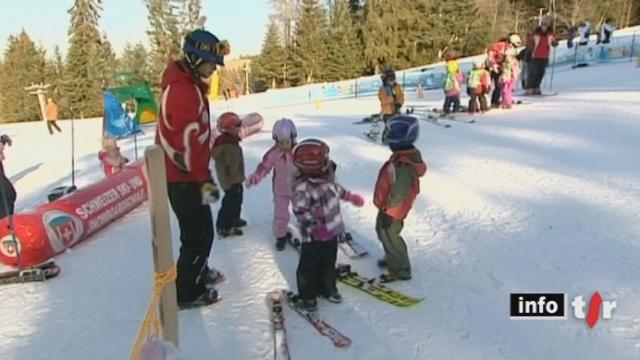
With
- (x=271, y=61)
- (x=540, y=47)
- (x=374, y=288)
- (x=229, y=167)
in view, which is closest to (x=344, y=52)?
(x=271, y=61)

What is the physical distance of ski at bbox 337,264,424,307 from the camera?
4.53 metres

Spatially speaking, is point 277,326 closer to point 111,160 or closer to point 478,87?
point 111,160

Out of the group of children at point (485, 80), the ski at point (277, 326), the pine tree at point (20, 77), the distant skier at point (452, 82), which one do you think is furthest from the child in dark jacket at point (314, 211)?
the pine tree at point (20, 77)

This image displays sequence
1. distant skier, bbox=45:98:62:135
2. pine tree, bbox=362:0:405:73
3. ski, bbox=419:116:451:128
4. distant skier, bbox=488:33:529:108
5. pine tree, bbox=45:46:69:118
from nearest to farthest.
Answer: ski, bbox=419:116:451:128 < distant skier, bbox=488:33:529:108 < distant skier, bbox=45:98:62:135 < pine tree, bbox=45:46:69:118 < pine tree, bbox=362:0:405:73

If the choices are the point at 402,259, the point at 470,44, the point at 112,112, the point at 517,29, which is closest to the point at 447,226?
the point at 402,259

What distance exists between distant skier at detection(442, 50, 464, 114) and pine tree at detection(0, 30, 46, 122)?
1970 inches

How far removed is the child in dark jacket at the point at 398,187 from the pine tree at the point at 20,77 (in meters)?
56.4

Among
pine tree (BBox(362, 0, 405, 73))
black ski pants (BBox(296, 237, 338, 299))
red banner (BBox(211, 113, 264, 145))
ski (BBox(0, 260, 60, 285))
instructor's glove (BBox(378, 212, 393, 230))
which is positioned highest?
pine tree (BBox(362, 0, 405, 73))

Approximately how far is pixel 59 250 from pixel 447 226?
4.59 metres

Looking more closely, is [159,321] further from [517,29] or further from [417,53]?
[517,29]

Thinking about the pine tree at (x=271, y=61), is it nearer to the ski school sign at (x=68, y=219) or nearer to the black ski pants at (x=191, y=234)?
the ski school sign at (x=68, y=219)

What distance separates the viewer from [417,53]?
175ft

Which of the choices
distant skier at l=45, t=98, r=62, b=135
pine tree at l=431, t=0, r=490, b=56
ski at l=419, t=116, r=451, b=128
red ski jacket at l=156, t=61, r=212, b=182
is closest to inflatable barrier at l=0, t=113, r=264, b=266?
red ski jacket at l=156, t=61, r=212, b=182

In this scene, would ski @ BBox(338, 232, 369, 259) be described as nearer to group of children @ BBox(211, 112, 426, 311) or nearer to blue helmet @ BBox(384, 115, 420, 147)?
group of children @ BBox(211, 112, 426, 311)
